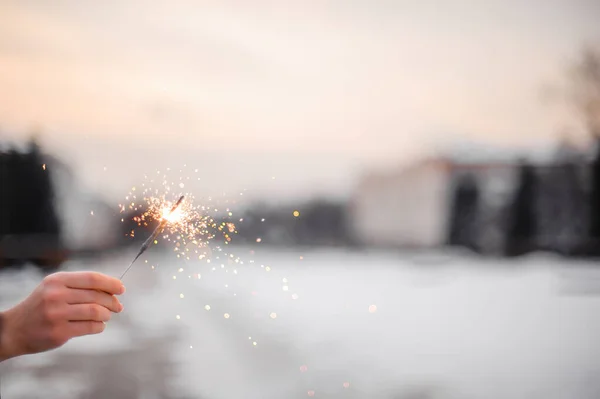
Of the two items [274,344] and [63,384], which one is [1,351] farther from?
[274,344]

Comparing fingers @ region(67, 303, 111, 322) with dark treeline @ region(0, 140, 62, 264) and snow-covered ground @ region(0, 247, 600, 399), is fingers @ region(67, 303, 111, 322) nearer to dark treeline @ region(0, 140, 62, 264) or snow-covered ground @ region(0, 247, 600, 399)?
snow-covered ground @ region(0, 247, 600, 399)

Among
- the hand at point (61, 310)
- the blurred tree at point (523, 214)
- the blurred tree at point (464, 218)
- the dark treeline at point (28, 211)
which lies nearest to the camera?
the hand at point (61, 310)

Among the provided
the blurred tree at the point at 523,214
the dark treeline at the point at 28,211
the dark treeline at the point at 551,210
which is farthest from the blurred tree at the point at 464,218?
the dark treeline at the point at 28,211

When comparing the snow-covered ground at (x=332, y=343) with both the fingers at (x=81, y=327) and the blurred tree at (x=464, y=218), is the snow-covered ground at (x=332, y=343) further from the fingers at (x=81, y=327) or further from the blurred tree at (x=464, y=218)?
the blurred tree at (x=464, y=218)

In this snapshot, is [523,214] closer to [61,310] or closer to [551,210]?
[551,210]

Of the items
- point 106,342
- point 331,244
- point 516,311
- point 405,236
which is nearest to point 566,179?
point 405,236

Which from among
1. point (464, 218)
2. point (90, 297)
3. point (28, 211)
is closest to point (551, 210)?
point (464, 218)

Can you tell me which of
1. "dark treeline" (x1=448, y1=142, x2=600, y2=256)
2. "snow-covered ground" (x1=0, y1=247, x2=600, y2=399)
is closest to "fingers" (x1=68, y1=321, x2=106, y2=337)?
"snow-covered ground" (x1=0, y1=247, x2=600, y2=399)
